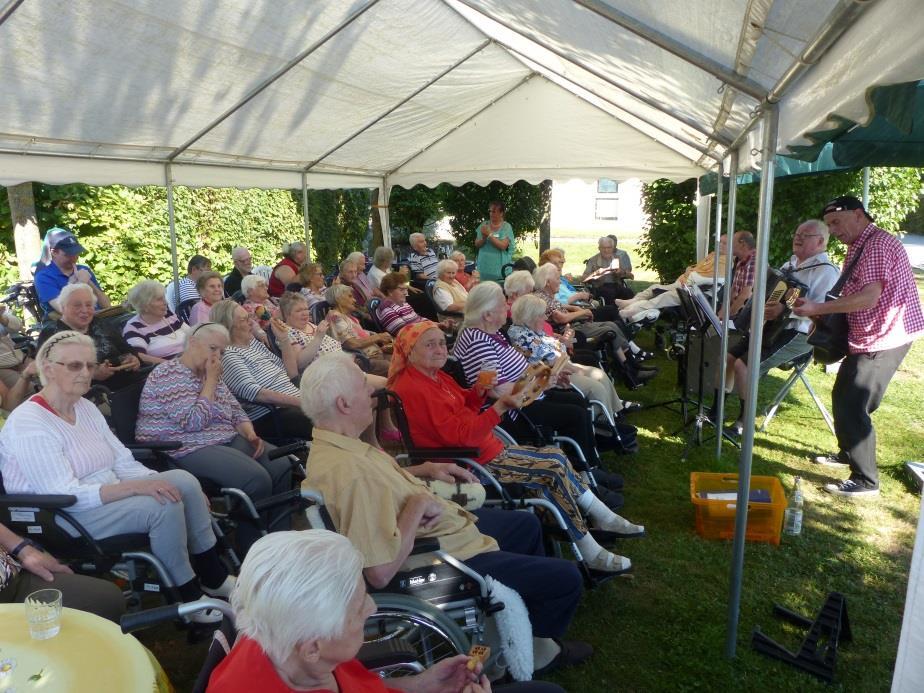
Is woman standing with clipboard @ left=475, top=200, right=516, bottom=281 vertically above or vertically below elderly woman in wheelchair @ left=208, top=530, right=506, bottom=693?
above

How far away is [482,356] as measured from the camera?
3.67 meters

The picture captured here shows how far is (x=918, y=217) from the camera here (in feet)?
64.5

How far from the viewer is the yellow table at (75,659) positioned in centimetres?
139

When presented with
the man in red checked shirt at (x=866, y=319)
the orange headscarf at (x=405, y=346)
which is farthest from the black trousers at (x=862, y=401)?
the orange headscarf at (x=405, y=346)

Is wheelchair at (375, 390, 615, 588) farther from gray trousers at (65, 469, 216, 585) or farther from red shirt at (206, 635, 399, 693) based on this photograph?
red shirt at (206, 635, 399, 693)

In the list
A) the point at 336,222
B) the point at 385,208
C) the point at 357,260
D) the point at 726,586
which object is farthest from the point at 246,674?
the point at 336,222

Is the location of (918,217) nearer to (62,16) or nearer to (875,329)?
(875,329)

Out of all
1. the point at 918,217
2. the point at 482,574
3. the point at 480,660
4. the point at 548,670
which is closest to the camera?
the point at 480,660

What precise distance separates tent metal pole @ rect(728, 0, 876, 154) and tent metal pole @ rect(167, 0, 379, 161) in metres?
3.15

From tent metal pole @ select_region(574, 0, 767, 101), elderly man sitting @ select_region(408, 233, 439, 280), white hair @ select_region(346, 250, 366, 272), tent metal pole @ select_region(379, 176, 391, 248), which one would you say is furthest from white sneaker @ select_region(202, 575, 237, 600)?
tent metal pole @ select_region(379, 176, 391, 248)

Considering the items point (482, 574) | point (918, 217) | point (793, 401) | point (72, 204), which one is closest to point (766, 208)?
point (482, 574)

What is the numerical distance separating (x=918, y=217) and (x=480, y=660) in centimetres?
2258

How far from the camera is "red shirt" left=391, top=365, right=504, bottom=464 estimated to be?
289cm

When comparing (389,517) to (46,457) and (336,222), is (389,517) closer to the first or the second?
(46,457)
